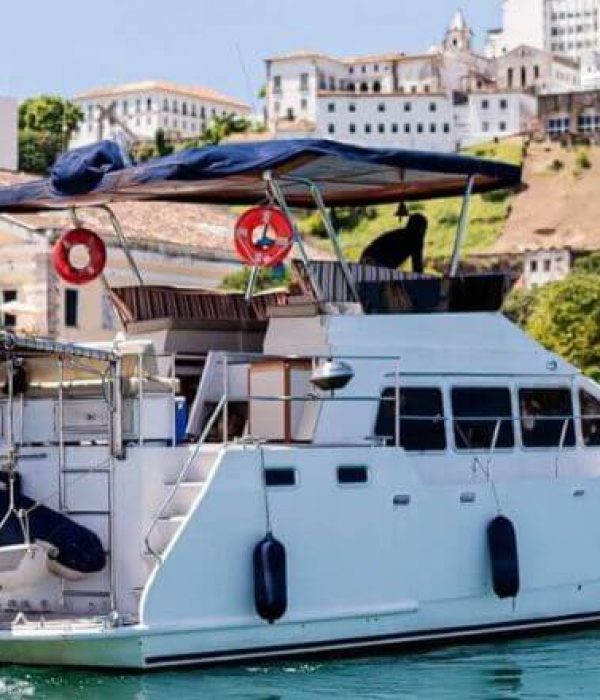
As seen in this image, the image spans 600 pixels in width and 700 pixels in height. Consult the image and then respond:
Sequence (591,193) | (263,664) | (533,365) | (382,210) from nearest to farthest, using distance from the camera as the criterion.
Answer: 1. (263,664)
2. (533,365)
3. (382,210)
4. (591,193)

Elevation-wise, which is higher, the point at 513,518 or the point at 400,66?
the point at 400,66

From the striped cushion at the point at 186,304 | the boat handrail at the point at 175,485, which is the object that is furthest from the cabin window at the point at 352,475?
the striped cushion at the point at 186,304

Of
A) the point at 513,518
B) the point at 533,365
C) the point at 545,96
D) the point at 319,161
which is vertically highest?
the point at 545,96

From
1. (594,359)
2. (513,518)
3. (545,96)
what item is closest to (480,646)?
(513,518)

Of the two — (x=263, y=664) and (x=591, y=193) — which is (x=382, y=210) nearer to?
(x=591, y=193)

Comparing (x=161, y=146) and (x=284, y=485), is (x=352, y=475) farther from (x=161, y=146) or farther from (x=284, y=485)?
(x=161, y=146)

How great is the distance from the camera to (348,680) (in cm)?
1566

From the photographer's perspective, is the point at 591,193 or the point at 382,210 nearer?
the point at 382,210

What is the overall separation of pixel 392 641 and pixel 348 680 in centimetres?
118

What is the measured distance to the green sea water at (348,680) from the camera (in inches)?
592

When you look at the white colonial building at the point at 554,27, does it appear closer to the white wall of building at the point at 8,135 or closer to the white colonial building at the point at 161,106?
the white colonial building at the point at 161,106

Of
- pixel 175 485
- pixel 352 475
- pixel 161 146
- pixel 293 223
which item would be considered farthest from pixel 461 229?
pixel 161 146

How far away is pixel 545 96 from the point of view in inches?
6161

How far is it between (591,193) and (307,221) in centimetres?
4347
